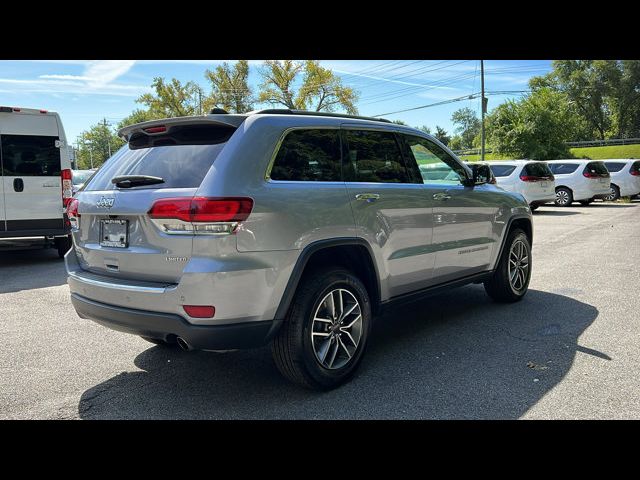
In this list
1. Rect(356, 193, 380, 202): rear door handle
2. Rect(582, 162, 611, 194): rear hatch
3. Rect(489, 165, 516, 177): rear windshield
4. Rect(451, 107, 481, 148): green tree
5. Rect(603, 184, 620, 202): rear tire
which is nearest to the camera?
Rect(356, 193, 380, 202): rear door handle

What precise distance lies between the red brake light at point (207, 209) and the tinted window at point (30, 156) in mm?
7285

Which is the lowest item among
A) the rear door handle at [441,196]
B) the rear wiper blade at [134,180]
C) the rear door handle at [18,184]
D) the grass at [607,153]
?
the rear door handle at [441,196]

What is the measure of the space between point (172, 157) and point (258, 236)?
0.86 metres

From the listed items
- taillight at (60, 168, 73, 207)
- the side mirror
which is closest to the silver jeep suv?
the side mirror

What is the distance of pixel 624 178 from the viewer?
71.4 feet

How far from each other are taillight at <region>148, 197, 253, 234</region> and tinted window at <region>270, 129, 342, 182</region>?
39 cm

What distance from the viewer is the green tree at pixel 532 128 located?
3809 centimetres

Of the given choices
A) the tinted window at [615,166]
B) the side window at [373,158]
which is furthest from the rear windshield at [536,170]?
the side window at [373,158]

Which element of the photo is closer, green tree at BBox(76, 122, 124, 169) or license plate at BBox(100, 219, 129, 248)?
license plate at BBox(100, 219, 129, 248)

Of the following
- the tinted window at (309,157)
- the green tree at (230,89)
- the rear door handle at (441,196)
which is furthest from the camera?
the green tree at (230,89)

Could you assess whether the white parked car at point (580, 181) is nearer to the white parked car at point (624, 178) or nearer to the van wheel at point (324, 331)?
the white parked car at point (624, 178)

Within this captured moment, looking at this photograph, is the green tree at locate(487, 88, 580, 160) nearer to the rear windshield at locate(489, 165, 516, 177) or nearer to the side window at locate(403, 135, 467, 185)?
the rear windshield at locate(489, 165, 516, 177)

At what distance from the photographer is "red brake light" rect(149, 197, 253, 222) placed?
9.96 feet

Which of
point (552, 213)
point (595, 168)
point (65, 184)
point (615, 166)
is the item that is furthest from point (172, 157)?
point (615, 166)
